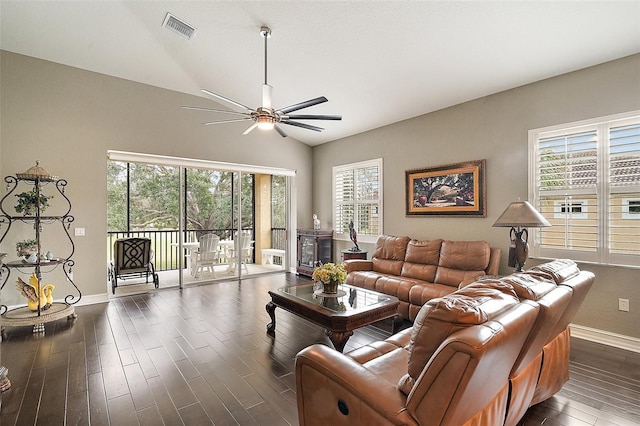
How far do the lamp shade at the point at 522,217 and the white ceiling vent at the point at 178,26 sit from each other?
4438 millimetres

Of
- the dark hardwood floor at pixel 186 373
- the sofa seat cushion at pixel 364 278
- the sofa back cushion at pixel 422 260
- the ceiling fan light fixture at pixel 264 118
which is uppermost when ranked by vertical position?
the ceiling fan light fixture at pixel 264 118

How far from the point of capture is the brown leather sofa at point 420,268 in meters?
3.77

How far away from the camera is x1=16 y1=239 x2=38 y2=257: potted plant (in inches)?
151

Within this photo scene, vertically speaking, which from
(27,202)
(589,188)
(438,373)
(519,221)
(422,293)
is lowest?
(422,293)

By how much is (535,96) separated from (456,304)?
3.88m

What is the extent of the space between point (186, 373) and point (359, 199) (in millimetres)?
4482

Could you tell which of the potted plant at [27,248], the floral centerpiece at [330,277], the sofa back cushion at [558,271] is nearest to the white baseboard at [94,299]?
the potted plant at [27,248]

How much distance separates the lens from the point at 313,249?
655 cm

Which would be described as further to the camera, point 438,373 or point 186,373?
point 186,373

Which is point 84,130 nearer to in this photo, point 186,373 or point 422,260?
point 186,373

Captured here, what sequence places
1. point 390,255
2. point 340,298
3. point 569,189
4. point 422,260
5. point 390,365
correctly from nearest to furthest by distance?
point 390,365 → point 340,298 → point 569,189 → point 422,260 → point 390,255

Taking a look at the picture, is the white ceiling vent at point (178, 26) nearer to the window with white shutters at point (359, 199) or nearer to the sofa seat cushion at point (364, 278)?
the window with white shutters at point (359, 199)

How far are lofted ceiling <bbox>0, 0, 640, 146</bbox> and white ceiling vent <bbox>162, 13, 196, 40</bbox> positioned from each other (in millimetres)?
76

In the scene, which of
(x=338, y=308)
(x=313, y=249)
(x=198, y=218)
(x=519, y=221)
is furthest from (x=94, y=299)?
(x=519, y=221)
